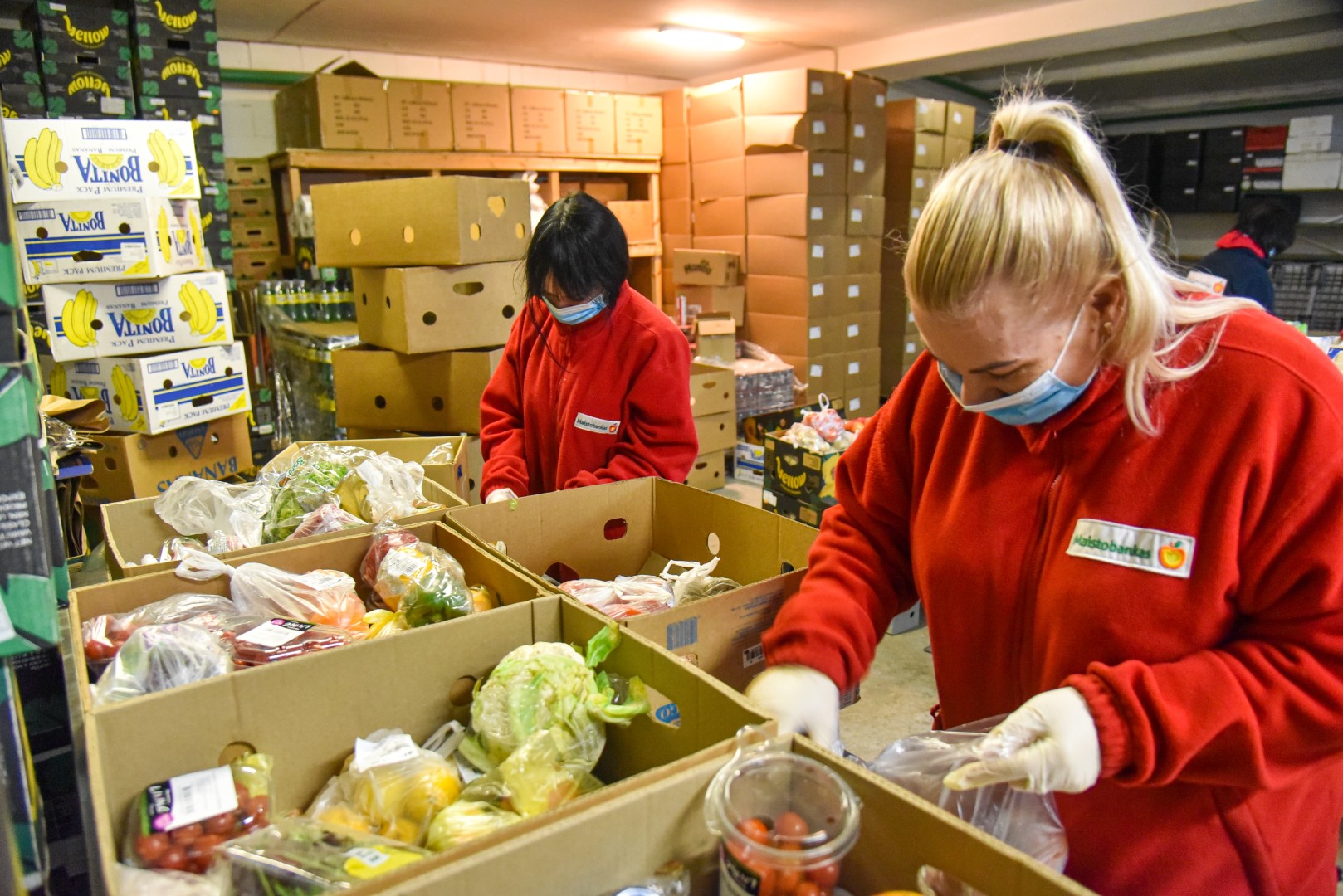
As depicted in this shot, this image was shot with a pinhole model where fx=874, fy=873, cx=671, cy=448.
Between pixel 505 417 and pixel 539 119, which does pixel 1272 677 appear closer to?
pixel 505 417

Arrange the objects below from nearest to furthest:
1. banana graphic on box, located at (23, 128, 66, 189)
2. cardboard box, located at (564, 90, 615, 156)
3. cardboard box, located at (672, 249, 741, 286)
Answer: banana graphic on box, located at (23, 128, 66, 189)
cardboard box, located at (672, 249, 741, 286)
cardboard box, located at (564, 90, 615, 156)

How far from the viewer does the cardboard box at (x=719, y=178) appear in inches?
219

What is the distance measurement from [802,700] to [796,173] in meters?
4.65

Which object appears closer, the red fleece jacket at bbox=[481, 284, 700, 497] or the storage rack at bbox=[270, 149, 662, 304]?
the red fleece jacket at bbox=[481, 284, 700, 497]

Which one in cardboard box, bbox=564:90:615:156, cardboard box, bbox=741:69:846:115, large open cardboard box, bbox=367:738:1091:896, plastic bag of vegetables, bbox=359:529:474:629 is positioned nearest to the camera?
large open cardboard box, bbox=367:738:1091:896

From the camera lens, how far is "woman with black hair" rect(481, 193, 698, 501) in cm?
189

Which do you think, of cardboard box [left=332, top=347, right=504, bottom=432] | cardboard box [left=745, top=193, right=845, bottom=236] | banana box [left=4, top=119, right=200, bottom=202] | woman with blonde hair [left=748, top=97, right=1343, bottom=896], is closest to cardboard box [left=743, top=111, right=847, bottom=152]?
cardboard box [left=745, top=193, right=845, bottom=236]

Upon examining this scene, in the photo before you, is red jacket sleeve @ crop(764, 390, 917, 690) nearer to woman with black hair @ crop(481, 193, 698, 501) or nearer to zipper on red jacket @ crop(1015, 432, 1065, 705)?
zipper on red jacket @ crop(1015, 432, 1065, 705)

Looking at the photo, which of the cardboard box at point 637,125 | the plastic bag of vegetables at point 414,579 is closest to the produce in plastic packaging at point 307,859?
the plastic bag of vegetables at point 414,579

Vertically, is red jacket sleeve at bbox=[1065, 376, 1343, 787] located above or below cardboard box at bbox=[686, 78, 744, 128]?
below

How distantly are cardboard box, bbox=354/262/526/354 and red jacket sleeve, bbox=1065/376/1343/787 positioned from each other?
215 cm

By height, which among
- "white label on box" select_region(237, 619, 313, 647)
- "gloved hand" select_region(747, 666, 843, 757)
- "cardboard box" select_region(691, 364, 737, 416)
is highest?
"white label on box" select_region(237, 619, 313, 647)

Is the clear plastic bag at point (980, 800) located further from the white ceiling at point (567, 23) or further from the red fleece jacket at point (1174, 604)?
the white ceiling at point (567, 23)

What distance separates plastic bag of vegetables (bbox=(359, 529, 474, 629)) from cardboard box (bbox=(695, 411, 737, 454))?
330 centimetres
